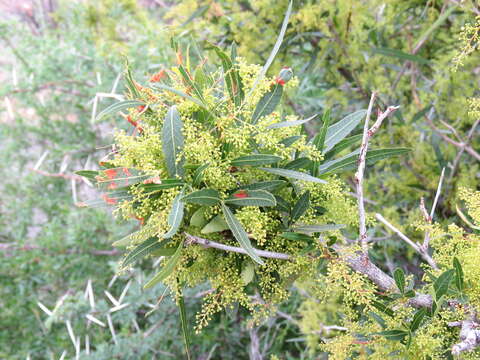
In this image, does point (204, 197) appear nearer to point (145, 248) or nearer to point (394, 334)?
point (145, 248)

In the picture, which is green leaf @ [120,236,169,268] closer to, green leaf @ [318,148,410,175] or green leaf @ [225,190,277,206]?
green leaf @ [225,190,277,206]

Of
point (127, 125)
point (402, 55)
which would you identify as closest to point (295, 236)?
point (402, 55)

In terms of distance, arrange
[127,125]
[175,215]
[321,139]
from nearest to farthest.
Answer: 1. [175,215]
2. [321,139]
3. [127,125]

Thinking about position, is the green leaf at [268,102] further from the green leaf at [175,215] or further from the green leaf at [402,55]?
the green leaf at [402,55]

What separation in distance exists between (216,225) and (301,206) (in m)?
0.11

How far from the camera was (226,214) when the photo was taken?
0.54 metres

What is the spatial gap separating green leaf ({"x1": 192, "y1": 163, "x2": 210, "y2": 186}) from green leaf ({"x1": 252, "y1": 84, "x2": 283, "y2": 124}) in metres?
0.11

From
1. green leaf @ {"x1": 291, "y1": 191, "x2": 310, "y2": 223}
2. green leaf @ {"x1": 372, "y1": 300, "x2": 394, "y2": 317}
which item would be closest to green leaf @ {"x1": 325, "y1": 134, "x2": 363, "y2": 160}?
green leaf @ {"x1": 291, "y1": 191, "x2": 310, "y2": 223}

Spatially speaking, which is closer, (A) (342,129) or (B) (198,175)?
(B) (198,175)

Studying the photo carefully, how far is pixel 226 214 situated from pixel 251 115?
14 centimetres

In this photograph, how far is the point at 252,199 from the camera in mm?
536

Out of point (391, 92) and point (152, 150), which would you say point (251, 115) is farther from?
point (391, 92)

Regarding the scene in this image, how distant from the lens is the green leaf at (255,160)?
20.9 inches

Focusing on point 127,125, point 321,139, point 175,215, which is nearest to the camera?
point 175,215
